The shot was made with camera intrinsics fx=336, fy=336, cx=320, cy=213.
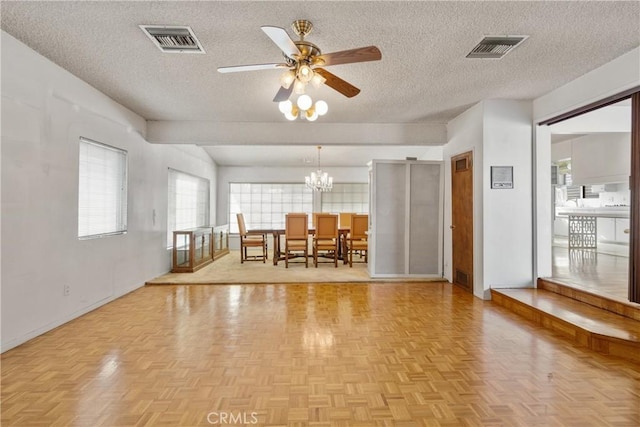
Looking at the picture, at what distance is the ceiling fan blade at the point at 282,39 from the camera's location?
1933 millimetres

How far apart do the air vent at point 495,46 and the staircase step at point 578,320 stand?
7.74ft

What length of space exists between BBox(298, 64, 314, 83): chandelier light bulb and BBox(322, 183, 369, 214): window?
267 inches

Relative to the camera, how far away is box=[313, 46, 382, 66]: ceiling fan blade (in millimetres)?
2166

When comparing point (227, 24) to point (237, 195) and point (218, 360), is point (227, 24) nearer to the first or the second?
point (218, 360)

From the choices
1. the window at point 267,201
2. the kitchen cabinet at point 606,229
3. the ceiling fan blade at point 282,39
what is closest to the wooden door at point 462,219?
the ceiling fan blade at point 282,39

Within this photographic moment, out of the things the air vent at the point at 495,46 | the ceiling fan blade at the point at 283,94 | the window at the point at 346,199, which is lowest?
the window at the point at 346,199

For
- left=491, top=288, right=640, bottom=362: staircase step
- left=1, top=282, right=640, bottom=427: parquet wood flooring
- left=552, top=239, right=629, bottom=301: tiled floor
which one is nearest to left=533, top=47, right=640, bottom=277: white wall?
left=552, top=239, right=629, bottom=301: tiled floor

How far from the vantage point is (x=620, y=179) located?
560 centimetres

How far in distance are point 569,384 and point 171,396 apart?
2.43m

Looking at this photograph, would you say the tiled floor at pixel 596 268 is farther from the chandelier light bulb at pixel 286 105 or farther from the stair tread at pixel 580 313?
the chandelier light bulb at pixel 286 105

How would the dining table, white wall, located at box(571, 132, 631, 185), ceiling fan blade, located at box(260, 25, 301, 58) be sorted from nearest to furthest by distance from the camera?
ceiling fan blade, located at box(260, 25, 301, 58) → white wall, located at box(571, 132, 631, 185) → the dining table

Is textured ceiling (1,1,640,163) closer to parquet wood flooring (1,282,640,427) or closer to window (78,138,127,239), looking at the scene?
window (78,138,127,239)

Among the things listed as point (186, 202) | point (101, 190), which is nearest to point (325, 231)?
point (186, 202)

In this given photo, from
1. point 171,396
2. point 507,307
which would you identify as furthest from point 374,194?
point 171,396
